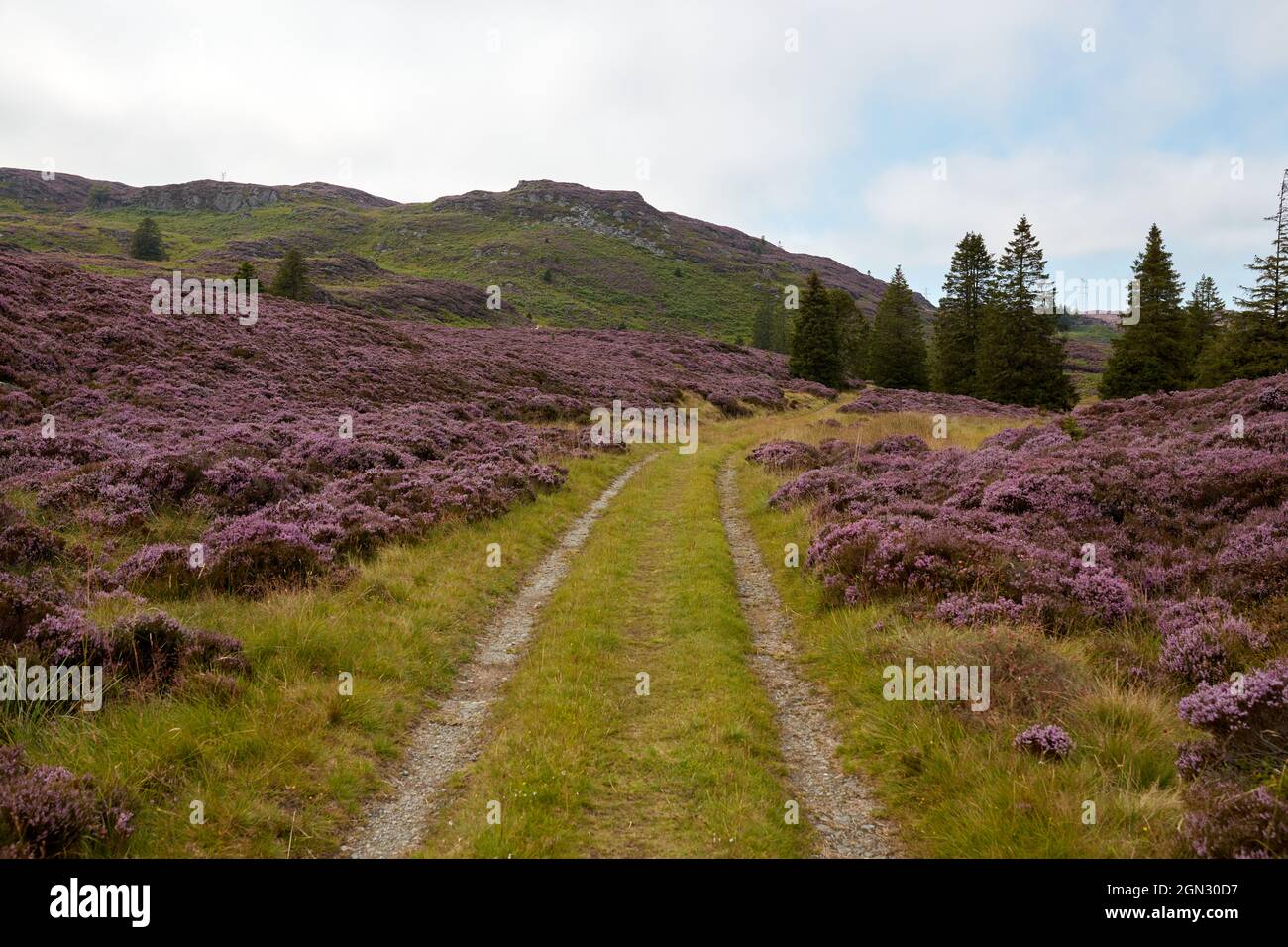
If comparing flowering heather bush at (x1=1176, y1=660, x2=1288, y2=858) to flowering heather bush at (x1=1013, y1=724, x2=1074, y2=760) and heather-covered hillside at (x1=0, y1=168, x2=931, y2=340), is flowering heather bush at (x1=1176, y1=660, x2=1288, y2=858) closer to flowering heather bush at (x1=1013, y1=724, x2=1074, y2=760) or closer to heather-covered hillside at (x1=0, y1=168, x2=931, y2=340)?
flowering heather bush at (x1=1013, y1=724, x2=1074, y2=760)

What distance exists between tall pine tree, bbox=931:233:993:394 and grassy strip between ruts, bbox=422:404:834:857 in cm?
5073

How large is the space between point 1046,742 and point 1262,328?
137 ft

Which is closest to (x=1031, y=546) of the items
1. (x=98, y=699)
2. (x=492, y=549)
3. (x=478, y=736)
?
(x=478, y=736)

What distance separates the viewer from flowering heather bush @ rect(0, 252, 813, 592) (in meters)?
12.0

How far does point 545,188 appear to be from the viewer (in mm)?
181125

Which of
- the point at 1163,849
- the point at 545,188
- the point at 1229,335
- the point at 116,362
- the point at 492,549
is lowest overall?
the point at 1163,849

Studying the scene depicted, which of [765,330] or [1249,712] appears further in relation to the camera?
[765,330]

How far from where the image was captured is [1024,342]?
45.9 m

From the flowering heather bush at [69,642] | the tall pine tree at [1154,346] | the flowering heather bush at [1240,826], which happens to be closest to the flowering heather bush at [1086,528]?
the flowering heather bush at [1240,826]

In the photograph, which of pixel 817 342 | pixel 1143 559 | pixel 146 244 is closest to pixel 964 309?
pixel 817 342

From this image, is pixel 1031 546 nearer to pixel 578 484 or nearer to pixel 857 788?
pixel 857 788

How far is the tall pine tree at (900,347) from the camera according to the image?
5950 centimetres

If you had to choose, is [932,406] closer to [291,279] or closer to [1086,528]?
[1086,528]
